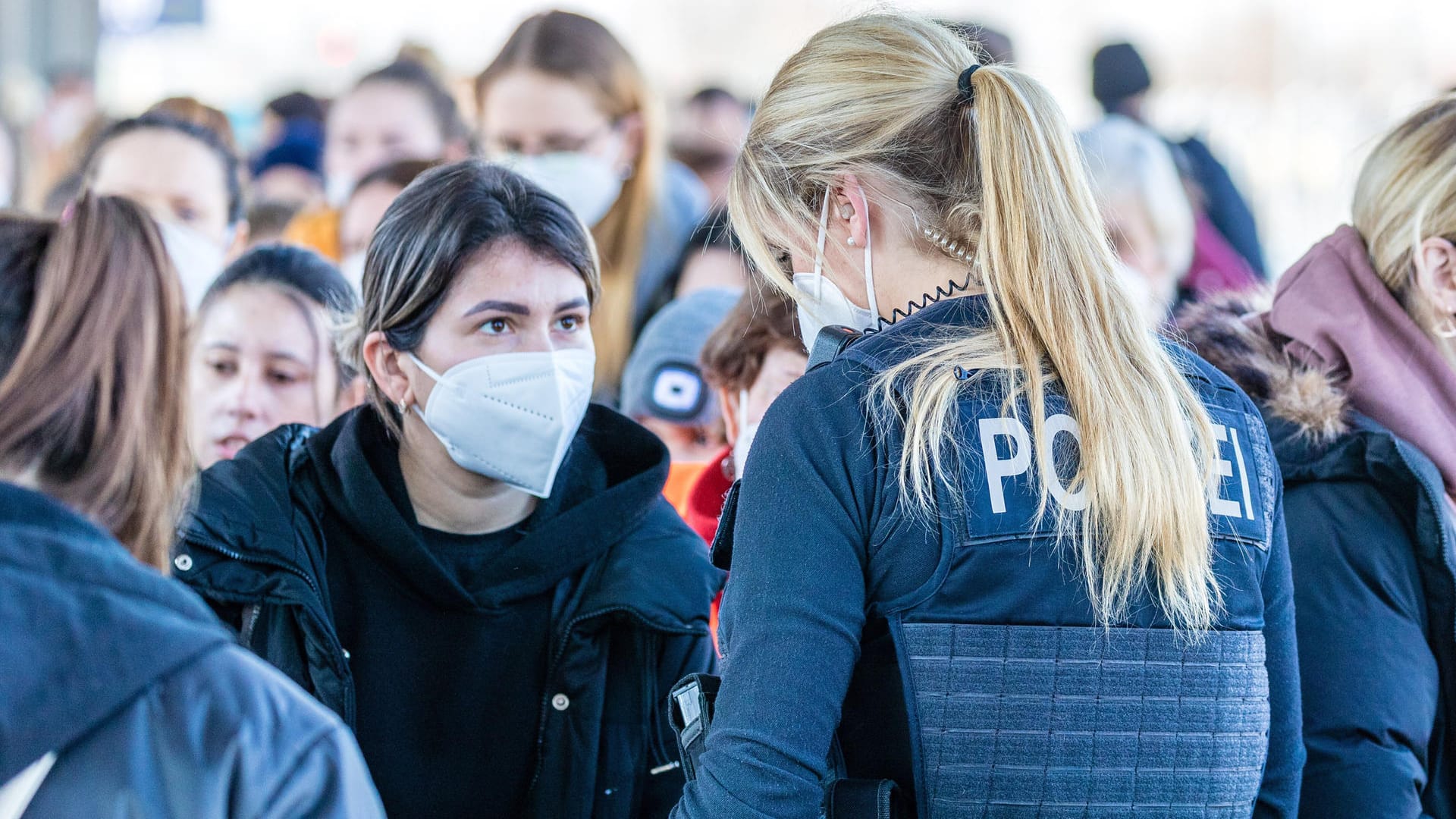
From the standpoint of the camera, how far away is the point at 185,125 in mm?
4375

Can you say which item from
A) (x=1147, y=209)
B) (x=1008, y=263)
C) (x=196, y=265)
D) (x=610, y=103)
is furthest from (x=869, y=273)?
(x=1147, y=209)

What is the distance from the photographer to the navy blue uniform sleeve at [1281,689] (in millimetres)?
1802

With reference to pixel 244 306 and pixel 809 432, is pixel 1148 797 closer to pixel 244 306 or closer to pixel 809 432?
pixel 809 432

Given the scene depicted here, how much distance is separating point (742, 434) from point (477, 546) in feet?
2.01

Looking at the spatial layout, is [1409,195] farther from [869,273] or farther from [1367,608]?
[869,273]

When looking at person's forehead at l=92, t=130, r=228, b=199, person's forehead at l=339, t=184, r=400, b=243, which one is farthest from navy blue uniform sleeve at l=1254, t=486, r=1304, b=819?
person's forehead at l=92, t=130, r=228, b=199

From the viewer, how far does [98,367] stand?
1.31 meters

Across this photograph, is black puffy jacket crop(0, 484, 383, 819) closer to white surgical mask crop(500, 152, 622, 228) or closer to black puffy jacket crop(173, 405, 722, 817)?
black puffy jacket crop(173, 405, 722, 817)

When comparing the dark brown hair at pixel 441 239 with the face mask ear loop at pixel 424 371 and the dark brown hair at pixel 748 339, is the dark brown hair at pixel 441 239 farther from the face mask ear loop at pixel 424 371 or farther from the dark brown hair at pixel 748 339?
the dark brown hair at pixel 748 339

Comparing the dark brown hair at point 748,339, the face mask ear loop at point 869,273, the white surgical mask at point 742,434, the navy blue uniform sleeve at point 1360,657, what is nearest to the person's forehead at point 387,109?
the dark brown hair at point 748,339

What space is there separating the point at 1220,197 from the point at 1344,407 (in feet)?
11.2

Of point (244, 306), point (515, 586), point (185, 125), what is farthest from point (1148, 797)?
point (185, 125)

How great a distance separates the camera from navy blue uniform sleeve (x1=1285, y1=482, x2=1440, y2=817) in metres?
2.05

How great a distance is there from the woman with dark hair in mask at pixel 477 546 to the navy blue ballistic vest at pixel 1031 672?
0.86m
